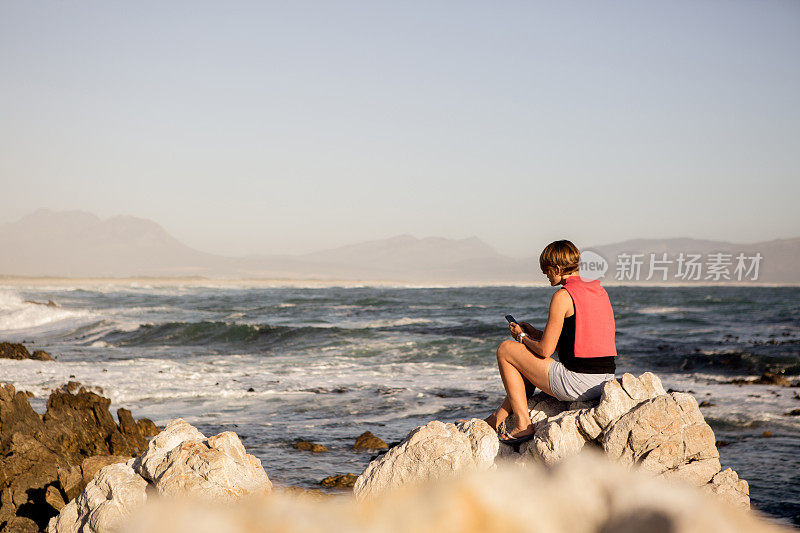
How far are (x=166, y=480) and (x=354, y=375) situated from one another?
12897 millimetres

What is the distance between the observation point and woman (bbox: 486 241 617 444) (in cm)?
538

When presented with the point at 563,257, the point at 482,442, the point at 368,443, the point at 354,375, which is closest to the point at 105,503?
the point at 482,442

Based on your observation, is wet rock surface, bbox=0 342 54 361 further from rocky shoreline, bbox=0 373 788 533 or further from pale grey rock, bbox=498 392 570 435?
pale grey rock, bbox=498 392 570 435

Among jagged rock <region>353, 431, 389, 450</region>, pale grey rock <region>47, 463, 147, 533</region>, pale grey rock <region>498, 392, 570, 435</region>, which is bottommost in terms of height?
jagged rock <region>353, 431, 389, 450</region>

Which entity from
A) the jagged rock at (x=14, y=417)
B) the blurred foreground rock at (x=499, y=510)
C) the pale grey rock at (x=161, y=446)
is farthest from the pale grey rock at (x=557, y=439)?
the jagged rock at (x=14, y=417)

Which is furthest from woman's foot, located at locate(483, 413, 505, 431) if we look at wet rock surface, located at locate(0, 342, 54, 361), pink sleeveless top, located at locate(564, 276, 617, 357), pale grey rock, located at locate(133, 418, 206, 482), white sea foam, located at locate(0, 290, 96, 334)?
white sea foam, located at locate(0, 290, 96, 334)

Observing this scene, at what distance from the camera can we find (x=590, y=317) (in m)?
5.42

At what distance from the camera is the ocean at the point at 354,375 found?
970 cm

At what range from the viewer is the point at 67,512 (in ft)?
15.8

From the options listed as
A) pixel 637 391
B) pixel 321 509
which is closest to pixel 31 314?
pixel 637 391

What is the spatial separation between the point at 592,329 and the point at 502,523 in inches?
184

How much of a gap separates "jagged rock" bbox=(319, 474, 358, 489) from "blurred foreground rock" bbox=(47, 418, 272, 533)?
117 inches

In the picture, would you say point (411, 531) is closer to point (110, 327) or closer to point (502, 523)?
point (502, 523)

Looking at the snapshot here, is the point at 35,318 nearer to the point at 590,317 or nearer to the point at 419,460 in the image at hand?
the point at 419,460
